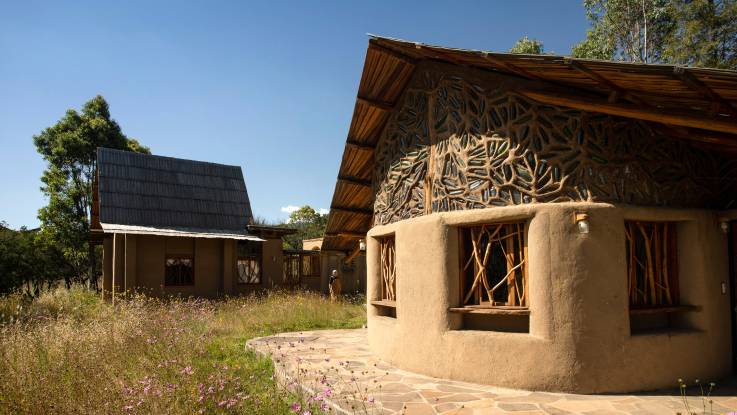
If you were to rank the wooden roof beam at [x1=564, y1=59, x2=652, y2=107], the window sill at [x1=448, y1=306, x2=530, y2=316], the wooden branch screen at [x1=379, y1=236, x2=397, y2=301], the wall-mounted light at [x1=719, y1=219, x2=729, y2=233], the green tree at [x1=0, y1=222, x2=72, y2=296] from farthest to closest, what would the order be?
the green tree at [x1=0, y1=222, x2=72, y2=296] → the wooden branch screen at [x1=379, y1=236, x2=397, y2=301] → the wall-mounted light at [x1=719, y1=219, x2=729, y2=233] → the window sill at [x1=448, y1=306, x2=530, y2=316] → the wooden roof beam at [x1=564, y1=59, x2=652, y2=107]

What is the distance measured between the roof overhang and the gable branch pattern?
11.8 metres

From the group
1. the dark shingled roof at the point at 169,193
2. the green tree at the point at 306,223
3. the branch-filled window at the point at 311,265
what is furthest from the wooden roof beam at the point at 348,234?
the green tree at the point at 306,223

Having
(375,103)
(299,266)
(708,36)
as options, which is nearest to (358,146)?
(375,103)

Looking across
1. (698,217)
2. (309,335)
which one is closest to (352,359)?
(309,335)

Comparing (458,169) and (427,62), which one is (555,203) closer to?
(458,169)

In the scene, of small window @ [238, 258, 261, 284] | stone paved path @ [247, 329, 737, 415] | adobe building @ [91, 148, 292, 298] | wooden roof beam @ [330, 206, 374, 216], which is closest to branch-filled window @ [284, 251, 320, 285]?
small window @ [238, 258, 261, 284]

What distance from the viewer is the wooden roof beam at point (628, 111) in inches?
217

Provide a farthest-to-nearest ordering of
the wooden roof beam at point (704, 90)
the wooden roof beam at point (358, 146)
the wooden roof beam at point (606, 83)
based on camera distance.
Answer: the wooden roof beam at point (358, 146) → the wooden roof beam at point (606, 83) → the wooden roof beam at point (704, 90)

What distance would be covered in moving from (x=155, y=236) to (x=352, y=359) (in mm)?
11581

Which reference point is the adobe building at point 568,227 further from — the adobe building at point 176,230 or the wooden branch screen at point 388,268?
the adobe building at point 176,230

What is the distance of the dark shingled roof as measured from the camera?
1825 cm

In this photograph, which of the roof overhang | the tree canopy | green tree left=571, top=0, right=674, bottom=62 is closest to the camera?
the roof overhang

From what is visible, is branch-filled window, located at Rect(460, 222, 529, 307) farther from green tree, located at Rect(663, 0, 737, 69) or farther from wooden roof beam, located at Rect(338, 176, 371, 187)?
green tree, located at Rect(663, 0, 737, 69)

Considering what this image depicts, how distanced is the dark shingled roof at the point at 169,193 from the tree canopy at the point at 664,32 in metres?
15.8
